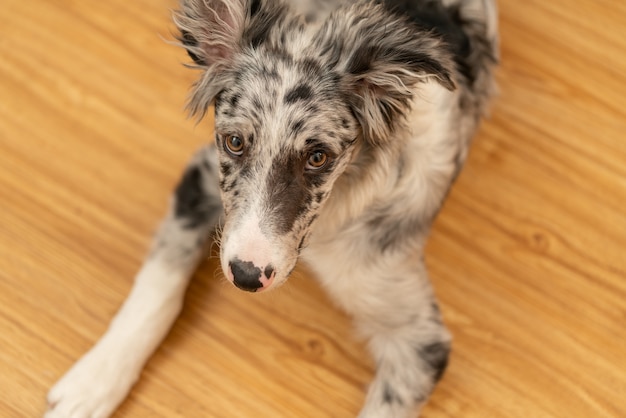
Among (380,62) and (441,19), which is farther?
(441,19)

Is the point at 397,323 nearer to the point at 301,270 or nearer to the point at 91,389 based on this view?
the point at 301,270

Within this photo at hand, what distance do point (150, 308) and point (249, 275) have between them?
28.3 inches

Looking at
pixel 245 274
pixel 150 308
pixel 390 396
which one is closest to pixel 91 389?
pixel 150 308

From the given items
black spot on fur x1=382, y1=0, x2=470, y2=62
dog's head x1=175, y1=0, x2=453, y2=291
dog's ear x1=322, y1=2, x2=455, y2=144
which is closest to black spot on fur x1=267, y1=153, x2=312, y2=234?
dog's head x1=175, y1=0, x2=453, y2=291

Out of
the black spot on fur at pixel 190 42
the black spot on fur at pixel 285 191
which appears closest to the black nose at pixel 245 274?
the black spot on fur at pixel 285 191

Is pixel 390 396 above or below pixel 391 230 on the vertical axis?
below

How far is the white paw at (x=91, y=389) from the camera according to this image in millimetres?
2455

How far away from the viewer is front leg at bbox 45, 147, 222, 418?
97.3 inches

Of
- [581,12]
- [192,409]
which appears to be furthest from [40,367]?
[581,12]

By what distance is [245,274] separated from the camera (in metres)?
1.99

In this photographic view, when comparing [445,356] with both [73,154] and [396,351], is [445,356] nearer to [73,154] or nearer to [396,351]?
[396,351]

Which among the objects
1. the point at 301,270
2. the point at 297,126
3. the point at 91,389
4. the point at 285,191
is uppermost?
the point at 297,126

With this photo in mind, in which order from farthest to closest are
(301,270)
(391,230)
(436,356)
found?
(301,270)
(436,356)
(391,230)

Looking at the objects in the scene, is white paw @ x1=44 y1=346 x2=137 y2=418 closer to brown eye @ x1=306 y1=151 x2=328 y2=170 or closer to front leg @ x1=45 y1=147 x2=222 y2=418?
front leg @ x1=45 y1=147 x2=222 y2=418
